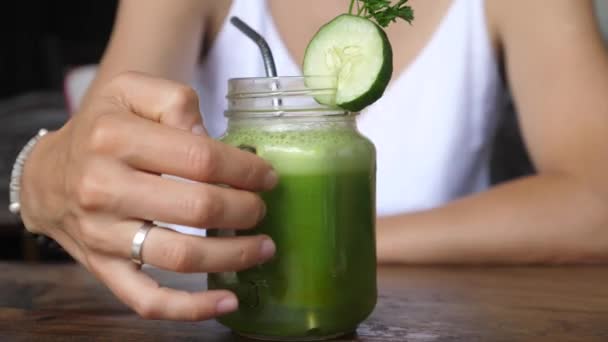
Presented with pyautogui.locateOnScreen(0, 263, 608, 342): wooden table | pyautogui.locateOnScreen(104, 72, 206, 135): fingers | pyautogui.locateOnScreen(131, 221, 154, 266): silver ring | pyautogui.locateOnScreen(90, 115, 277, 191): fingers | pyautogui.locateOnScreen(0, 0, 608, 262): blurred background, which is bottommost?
pyautogui.locateOnScreen(0, 263, 608, 342): wooden table

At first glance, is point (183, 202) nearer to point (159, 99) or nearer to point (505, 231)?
point (159, 99)

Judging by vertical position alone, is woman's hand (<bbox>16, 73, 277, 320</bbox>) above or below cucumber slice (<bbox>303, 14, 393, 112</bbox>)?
below

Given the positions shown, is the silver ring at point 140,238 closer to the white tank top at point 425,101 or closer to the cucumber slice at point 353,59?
the cucumber slice at point 353,59

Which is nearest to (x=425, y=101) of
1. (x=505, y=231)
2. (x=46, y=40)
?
(x=505, y=231)

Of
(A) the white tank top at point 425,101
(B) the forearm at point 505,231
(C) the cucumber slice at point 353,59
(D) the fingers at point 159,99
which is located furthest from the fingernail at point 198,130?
(A) the white tank top at point 425,101

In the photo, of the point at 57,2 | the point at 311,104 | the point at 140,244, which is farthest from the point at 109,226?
the point at 57,2

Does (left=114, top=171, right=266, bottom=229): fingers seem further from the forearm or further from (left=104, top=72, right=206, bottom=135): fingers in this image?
the forearm

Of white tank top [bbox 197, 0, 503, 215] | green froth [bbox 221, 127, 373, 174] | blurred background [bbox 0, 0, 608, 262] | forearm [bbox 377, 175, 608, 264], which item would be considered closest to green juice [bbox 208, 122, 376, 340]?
green froth [bbox 221, 127, 373, 174]
